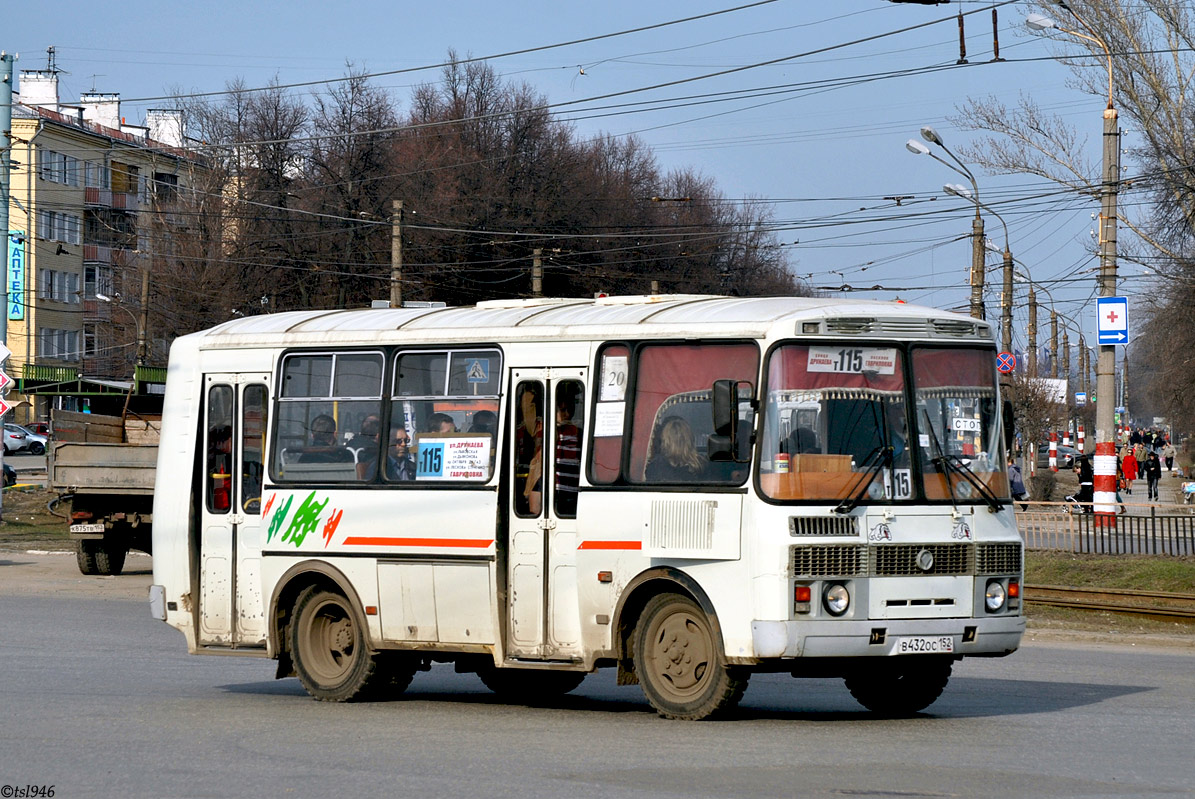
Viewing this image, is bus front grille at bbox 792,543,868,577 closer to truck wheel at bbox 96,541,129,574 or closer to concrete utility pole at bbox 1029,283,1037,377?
truck wheel at bbox 96,541,129,574

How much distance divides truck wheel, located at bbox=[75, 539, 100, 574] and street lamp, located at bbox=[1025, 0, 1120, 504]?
15.7 metres

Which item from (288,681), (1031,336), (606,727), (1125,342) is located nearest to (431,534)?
(606,727)

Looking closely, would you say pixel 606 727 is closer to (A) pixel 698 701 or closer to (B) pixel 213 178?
(A) pixel 698 701

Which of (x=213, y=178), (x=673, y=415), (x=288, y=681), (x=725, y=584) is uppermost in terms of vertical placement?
(x=213, y=178)

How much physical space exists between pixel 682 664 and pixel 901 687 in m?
1.68

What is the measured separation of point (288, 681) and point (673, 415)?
5228 millimetres

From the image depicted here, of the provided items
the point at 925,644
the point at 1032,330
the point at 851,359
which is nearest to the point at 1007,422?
the point at 851,359

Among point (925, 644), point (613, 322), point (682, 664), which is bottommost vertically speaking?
point (682, 664)

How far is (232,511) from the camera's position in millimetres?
12438

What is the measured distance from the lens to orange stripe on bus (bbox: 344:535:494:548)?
1109 cm

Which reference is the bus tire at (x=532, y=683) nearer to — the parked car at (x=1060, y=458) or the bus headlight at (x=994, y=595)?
the bus headlight at (x=994, y=595)

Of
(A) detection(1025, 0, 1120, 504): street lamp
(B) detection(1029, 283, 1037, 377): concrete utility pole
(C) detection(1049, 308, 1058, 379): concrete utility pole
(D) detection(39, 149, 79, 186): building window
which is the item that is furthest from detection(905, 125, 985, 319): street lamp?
(D) detection(39, 149, 79, 186): building window

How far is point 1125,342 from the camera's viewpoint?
2561 cm

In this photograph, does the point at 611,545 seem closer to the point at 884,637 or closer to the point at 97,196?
the point at 884,637
